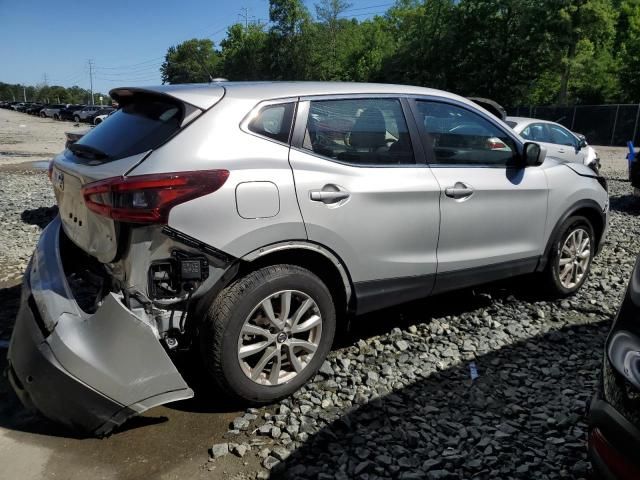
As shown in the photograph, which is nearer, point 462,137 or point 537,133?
point 462,137

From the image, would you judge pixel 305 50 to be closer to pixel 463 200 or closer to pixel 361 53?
pixel 361 53

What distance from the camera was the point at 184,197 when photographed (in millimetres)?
2682

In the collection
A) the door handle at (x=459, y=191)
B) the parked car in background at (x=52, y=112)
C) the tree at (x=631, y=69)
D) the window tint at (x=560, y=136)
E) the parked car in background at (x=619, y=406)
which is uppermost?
the tree at (x=631, y=69)

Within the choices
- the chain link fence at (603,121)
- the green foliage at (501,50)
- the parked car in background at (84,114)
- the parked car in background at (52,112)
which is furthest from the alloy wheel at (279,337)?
the parked car in background at (52,112)

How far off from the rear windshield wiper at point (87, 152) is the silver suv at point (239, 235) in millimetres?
13

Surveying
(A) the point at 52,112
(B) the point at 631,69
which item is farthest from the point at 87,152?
(A) the point at 52,112

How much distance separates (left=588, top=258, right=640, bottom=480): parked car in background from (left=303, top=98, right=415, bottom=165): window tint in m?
1.79

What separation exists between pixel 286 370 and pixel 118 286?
1073 mm

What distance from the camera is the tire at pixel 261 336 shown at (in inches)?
113

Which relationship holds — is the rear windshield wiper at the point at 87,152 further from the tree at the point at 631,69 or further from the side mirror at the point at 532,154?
the tree at the point at 631,69

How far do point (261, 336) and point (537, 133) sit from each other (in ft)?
32.0

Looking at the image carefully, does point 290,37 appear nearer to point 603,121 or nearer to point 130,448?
point 603,121

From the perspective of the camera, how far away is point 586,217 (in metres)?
4.77

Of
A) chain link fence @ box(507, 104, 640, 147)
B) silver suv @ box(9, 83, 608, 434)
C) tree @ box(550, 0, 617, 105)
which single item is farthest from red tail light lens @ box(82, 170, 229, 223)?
tree @ box(550, 0, 617, 105)
